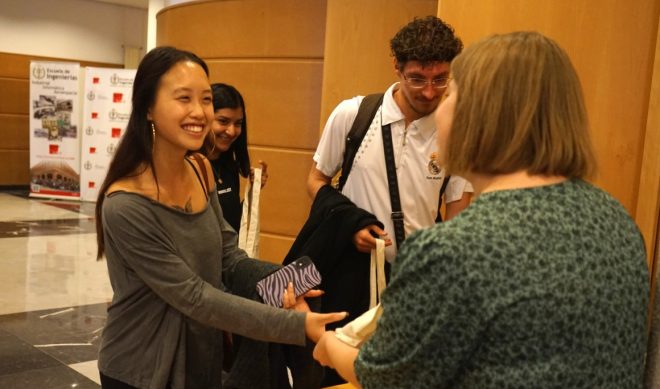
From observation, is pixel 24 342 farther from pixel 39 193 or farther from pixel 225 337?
pixel 39 193

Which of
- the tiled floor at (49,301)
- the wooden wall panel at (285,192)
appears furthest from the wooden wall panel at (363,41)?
the tiled floor at (49,301)

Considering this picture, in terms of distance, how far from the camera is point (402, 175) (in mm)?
2232

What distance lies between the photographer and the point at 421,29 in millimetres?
2164

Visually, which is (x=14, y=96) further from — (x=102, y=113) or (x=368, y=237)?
(x=368, y=237)

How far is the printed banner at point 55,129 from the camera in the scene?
420 inches

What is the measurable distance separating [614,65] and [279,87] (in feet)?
12.6

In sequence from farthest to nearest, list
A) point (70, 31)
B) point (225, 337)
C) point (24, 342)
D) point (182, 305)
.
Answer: point (70, 31) < point (24, 342) < point (225, 337) < point (182, 305)

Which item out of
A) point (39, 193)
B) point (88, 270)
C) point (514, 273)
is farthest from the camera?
point (39, 193)

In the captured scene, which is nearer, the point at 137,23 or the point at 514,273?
the point at 514,273

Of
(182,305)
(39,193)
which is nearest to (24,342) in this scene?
(182,305)

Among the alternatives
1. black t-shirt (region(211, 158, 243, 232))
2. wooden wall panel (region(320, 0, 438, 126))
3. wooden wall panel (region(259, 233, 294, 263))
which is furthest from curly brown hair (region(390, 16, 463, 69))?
wooden wall panel (region(259, 233, 294, 263))

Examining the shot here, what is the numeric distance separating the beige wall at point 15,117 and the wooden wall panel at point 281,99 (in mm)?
7125

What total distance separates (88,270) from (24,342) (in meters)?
2.05

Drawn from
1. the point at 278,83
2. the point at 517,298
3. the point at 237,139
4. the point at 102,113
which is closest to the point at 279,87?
the point at 278,83
